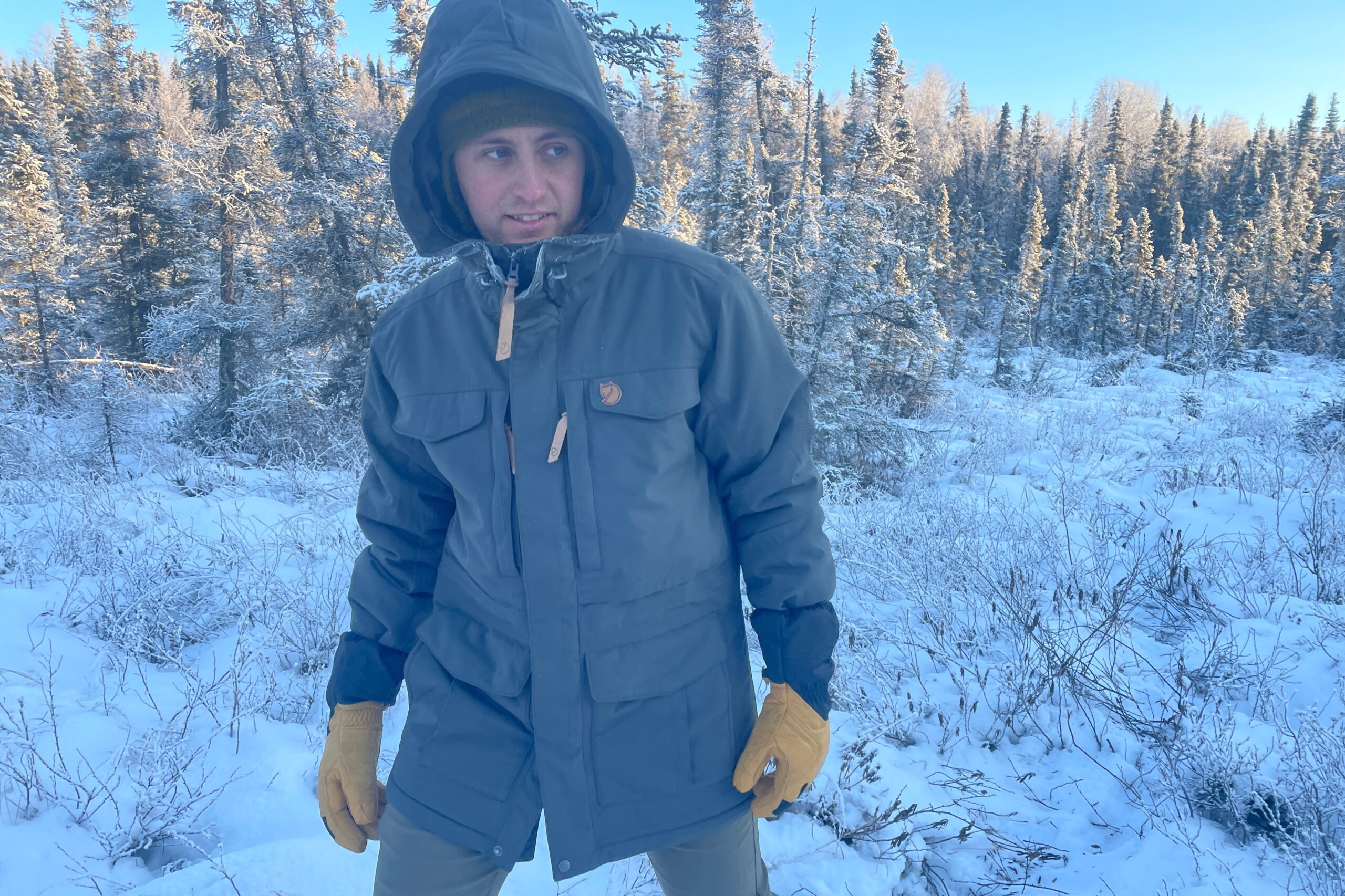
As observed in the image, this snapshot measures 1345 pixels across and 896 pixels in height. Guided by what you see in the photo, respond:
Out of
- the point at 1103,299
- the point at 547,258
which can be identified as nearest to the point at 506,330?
the point at 547,258

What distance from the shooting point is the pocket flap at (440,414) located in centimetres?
→ 152

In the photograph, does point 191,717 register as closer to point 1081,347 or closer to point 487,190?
point 487,190

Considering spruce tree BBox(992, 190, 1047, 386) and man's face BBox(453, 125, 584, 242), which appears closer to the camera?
man's face BBox(453, 125, 584, 242)

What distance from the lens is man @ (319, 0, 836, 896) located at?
143 centimetres

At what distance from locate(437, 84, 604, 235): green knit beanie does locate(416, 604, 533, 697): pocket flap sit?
109 centimetres

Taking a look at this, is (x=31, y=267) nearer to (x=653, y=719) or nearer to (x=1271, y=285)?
(x=653, y=719)

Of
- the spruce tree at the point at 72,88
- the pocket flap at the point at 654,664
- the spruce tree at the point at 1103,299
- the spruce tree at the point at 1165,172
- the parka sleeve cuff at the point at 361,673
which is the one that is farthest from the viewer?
the spruce tree at the point at 1165,172

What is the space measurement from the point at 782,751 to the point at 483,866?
0.75 m

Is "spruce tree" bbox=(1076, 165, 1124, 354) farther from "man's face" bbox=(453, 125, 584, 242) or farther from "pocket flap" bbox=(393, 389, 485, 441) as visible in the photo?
"pocket flap" bbox=(393, 389, 485, 441)

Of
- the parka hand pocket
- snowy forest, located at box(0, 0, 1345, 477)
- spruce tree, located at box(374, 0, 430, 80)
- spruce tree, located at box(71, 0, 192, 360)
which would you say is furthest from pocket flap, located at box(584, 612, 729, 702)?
spruce tree, located at box(71, 0, 192, 360)

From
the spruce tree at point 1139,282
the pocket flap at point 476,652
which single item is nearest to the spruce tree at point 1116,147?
the spruce tree at point 1139,282

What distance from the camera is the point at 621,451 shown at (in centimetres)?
143

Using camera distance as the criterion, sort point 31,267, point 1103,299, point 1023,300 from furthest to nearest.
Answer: point 1103,299 → point 1023,300 → point 31,267

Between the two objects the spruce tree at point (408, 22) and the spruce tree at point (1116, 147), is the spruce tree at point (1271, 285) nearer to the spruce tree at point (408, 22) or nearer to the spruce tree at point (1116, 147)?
the spruce tree at point (1116, 147)
